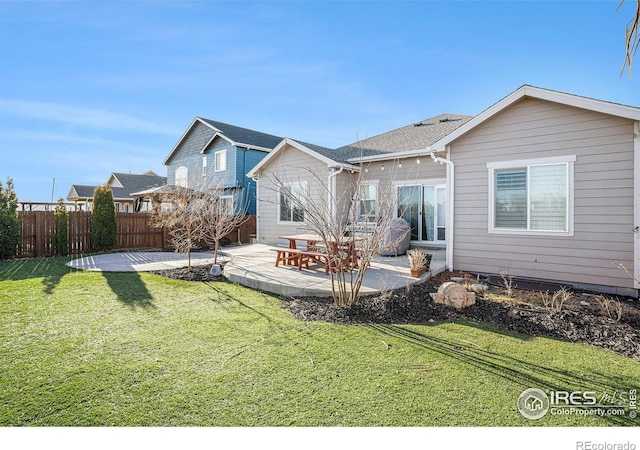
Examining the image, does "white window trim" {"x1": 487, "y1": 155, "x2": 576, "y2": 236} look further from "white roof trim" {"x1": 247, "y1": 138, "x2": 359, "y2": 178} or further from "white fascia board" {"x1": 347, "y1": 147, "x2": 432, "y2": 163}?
"white roof trim" {"x1": 247, "y1": 138, "x2": 359, "y2": 178}

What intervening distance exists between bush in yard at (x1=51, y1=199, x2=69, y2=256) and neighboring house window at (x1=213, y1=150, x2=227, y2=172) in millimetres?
8642

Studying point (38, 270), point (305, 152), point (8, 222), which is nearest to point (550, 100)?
point (305, 152)

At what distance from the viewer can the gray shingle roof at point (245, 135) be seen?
19109mm

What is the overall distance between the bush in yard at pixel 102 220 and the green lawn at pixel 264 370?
8311mm

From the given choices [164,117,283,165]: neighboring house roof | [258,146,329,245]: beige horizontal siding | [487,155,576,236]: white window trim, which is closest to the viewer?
[487,155,576,236]: white window trim

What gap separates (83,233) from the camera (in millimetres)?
12547

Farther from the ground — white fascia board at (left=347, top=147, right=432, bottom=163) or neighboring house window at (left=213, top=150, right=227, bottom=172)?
neighboring house window at (left=213, top=150, right=227, bottom=172)

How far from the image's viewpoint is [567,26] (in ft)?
22.1

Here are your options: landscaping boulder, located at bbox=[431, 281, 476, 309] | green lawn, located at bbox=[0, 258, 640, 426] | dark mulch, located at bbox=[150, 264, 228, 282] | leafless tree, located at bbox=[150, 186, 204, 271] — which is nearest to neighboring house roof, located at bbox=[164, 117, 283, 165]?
leafless tree, located at bbox=[150, 186, 204, 271]

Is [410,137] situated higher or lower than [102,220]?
higher

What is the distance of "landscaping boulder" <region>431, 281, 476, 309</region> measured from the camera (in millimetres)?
5203

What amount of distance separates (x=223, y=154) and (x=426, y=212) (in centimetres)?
1299

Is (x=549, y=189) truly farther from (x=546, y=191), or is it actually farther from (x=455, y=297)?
(x=455, y=297)
